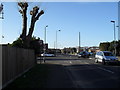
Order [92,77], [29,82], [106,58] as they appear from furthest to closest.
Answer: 1. [106,58]
2. [92,77]
3. [29,82]

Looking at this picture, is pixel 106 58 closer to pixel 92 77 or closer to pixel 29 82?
pixel 92 77

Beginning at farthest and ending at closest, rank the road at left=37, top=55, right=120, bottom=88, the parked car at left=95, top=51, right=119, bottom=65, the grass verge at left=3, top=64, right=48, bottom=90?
the parked car at left=95, top=51, right=119, bottom=65
the road at left=37, top=55, right=120, bottom=88
the grass verge at left=3, top=64, right=48, bottom=90

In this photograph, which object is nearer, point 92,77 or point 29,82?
point 29,82

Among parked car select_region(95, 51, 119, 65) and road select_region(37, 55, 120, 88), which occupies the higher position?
parked car select_region(95, 51, 119, 65)

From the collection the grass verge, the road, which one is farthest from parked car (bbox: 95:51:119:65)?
the grass verge

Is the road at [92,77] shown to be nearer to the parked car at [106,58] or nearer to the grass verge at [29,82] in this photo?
the grass verge at [29,82]

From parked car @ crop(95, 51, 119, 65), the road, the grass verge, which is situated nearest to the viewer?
the grass verge

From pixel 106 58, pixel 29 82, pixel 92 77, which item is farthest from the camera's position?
pixel 106 58

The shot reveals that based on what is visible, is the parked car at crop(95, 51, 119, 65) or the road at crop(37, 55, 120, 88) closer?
the road at crop(37, 55, 120, 88)

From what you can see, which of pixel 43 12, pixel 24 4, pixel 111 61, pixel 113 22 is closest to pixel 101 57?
pixel 111 61

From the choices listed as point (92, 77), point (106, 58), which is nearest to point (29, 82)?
point (92, 77)

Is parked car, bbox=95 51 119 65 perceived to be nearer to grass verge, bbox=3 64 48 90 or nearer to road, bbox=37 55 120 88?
road, bbox=37 55 120 88

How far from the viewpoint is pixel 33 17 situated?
32875 mm

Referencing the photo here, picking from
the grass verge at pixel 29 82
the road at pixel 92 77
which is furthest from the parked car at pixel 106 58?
the grass verge at pixel 29 82
